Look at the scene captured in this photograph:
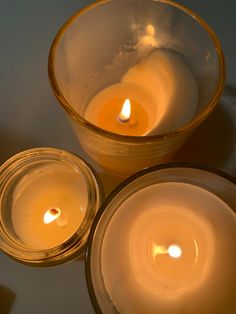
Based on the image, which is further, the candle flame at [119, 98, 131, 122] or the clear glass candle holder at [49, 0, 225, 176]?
the candle flame at [119, 98, 131, 122]

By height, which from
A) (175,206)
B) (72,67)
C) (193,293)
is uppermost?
(72,67)

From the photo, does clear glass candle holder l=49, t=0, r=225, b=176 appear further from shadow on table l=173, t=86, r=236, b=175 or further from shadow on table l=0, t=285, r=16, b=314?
shadow on table l=0, t=285, r=16, b=314

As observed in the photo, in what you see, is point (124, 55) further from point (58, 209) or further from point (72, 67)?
point (58, 209)

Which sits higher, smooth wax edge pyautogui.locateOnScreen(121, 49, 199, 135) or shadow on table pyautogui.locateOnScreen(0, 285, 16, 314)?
smooth wax edge pyautogui.locateOnScreen(121, 49, 199, 135)

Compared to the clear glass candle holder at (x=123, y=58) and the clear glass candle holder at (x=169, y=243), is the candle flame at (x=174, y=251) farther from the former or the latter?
the clear glass candle holder at (x=123, y=58)

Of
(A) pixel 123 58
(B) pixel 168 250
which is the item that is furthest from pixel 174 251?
(A) pixel 123 58

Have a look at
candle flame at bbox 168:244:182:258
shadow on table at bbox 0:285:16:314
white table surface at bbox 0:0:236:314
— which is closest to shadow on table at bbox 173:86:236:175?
white table surface at bbox 0:0:236:314

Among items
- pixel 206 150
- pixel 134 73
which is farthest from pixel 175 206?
pixel 134 73
